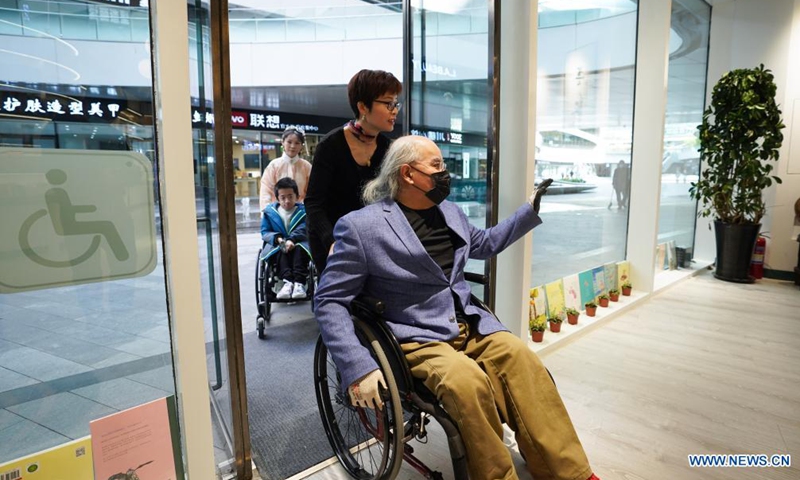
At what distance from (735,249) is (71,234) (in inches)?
222

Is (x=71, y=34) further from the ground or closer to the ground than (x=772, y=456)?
further from the ground

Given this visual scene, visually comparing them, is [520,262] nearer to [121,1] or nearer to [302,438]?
[302,438]

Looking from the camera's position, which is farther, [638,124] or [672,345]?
[638,124]

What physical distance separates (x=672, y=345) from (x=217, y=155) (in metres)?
3.07

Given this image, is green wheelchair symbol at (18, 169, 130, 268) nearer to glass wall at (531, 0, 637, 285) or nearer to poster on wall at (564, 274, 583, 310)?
glass wall at (531, 0, 637, 285)

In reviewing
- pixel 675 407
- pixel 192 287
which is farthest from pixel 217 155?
pixel 675 407

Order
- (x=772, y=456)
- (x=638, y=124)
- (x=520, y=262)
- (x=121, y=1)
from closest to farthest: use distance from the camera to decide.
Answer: (x=121, y=1)
(x=772, y=456)
(x=520, y=262)
(x=638, y=124)

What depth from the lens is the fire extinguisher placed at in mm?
4945

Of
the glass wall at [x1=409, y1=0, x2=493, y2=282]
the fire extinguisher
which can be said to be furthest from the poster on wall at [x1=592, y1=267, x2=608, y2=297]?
the fire extinguisher

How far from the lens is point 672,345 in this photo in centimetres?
312

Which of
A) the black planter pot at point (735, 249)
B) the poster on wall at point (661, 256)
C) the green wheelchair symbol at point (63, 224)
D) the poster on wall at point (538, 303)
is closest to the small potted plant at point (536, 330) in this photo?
the poster on wall at point (538, 303)

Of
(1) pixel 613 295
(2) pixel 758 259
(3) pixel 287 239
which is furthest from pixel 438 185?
(2) pixel 758 259

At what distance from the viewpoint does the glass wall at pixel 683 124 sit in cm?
514

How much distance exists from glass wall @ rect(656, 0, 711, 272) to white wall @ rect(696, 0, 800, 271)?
26 centimetres
